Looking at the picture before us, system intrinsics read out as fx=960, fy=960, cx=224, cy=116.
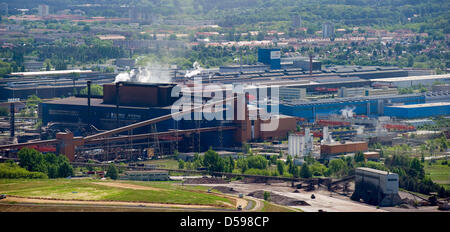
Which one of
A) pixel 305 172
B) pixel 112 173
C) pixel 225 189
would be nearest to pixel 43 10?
pixel 112 173

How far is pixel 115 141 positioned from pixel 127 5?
269 feet

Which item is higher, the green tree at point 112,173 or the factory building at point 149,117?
the factory building at point 149,117

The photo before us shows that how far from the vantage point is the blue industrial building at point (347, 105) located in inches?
2201

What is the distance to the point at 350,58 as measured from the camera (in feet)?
316

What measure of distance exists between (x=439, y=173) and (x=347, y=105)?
770 inches

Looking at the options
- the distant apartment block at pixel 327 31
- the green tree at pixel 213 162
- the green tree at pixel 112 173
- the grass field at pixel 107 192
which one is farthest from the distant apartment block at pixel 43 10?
the grass field at pixel 107 192

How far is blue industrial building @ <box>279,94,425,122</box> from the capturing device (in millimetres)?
55906

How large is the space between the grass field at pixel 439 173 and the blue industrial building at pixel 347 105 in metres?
14.7

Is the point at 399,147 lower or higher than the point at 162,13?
lower

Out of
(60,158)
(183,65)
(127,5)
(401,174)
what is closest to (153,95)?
(60,158)

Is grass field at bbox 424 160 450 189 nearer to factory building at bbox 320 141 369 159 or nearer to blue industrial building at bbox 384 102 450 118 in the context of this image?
factory building at bbox 320 141 369 159

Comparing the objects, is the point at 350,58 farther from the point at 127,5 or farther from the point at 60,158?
the point at 60,158

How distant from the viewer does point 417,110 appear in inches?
2290

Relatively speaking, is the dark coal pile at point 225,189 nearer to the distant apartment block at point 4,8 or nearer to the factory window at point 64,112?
the factory window at point 64,112
